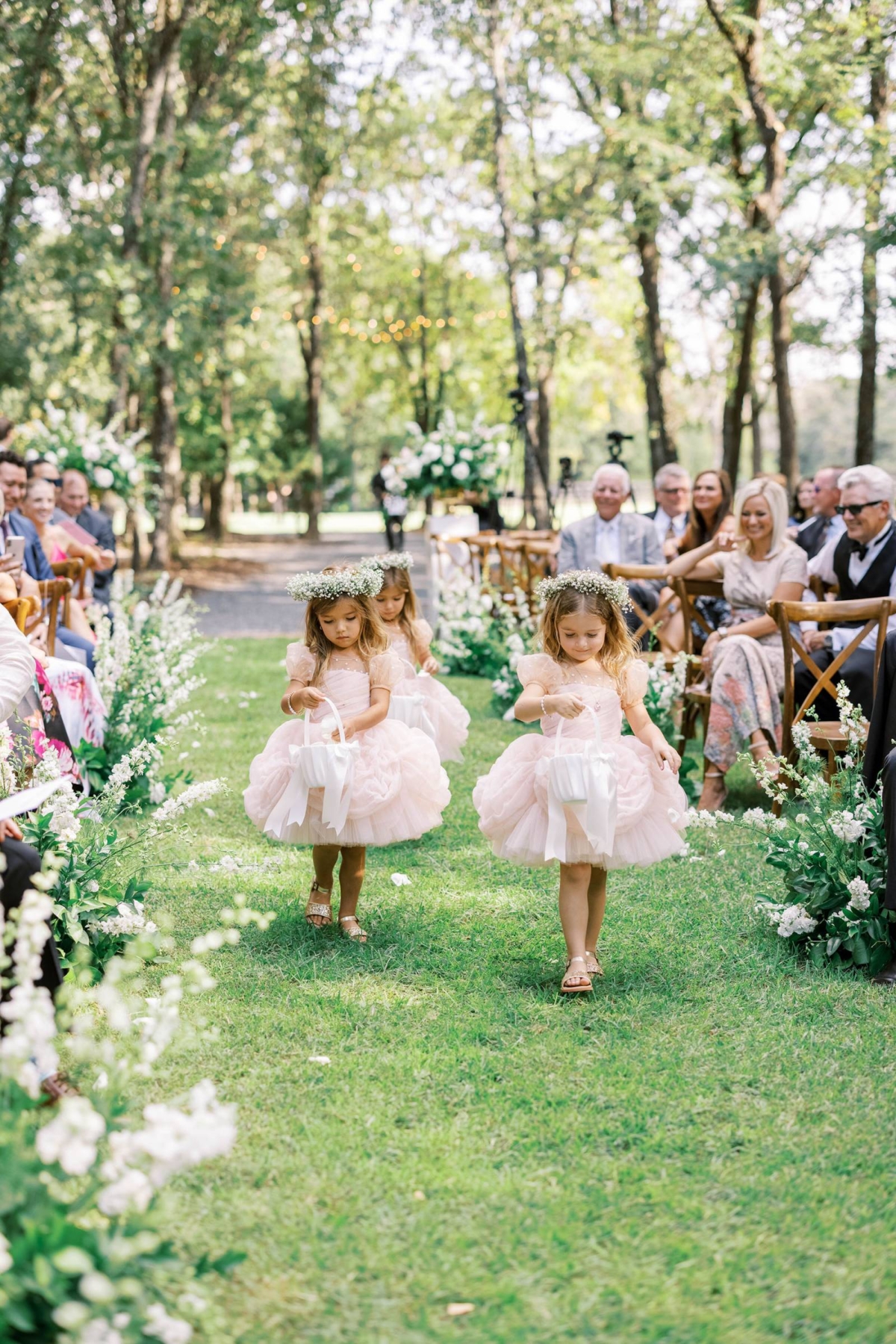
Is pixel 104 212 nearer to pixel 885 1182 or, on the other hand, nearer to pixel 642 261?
pixel 642 261

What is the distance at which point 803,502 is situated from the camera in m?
12.5

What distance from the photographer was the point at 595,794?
4238mm

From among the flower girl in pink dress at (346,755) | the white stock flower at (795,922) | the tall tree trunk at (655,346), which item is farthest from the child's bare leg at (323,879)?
the tall tree trunk at (655,346)

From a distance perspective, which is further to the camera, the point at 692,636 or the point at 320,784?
the point at 692,636

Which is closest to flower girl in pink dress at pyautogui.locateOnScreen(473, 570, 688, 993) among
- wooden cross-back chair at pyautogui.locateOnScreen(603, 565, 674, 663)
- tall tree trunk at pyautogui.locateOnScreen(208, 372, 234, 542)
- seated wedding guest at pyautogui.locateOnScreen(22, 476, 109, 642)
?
wooden cross-back chair at pyautogui.locateOnScreen(603, 565, 674, 663)

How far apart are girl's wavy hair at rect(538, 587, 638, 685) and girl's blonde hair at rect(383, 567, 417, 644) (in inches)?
74.4

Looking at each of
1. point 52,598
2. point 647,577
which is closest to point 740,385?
point 647,577

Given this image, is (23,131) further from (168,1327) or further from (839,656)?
(168,1327)

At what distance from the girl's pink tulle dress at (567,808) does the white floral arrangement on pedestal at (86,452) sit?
9.14m

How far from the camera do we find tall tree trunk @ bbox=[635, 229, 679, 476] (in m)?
20.9

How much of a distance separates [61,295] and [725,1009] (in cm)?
1957

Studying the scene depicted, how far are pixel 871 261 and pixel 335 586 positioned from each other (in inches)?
521

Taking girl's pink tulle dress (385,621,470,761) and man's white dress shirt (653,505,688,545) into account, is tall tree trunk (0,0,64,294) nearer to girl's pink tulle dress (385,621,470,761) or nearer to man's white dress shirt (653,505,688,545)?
man's white dress shirt (653,505,688,545)

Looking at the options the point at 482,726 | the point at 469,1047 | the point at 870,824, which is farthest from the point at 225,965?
the point at 482,726
